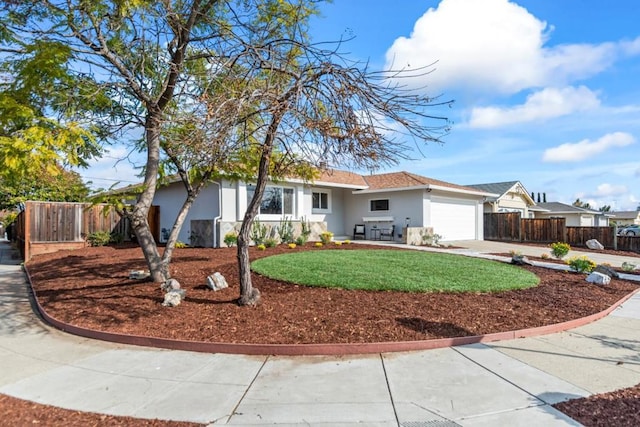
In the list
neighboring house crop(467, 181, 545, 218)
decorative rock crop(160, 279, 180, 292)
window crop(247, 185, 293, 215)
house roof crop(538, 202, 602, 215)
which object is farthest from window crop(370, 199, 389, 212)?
house roof crop(538, 202, 602, 215)

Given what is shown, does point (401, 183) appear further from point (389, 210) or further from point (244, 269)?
point (244, 269)

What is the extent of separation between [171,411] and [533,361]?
12.8 feet

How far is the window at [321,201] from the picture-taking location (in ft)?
63.3

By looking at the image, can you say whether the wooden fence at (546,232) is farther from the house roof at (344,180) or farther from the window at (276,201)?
the window at (276,201)

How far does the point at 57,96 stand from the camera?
6.86m

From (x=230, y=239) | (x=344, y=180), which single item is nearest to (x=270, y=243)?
(x=230, y=239)

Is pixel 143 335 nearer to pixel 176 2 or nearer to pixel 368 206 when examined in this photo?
pixel 176 2

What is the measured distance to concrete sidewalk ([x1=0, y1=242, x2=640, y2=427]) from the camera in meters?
3.25

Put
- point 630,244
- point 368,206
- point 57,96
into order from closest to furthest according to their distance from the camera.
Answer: point 57,96 < point 630,244 < point 368,206

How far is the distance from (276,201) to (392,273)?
Result: 8897 millimetres

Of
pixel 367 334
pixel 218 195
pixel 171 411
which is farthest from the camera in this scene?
pixel 218 195

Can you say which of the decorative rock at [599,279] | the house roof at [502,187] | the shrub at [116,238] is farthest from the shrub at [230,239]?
the house roof at [502,187]

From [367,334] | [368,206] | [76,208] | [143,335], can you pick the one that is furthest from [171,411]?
[368,206]

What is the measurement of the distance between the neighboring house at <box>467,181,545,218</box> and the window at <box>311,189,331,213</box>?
504 inches
